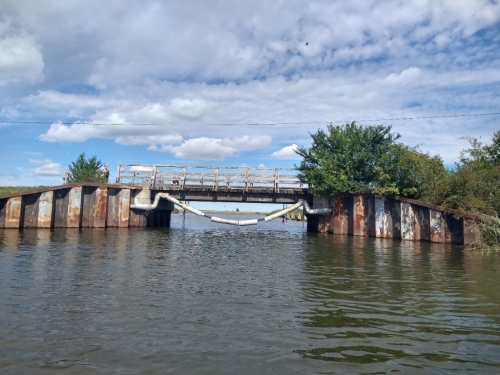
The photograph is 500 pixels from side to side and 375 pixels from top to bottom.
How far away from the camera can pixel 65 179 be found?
32.7 meters

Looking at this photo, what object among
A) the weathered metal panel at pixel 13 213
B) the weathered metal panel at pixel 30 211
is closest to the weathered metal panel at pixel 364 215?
the weathered metal panel at pixel 30 211

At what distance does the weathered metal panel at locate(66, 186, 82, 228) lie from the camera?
2948cm

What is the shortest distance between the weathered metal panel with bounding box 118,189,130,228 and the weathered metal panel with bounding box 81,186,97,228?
230 centimetres

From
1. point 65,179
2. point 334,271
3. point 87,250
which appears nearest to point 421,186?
point 334,271

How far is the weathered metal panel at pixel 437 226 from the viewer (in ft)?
78.2

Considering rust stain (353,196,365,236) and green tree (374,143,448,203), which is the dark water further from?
rust stain (353,196,365,236)

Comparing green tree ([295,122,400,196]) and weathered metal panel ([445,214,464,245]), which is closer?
weathered metal panel ([445,214,464,245])

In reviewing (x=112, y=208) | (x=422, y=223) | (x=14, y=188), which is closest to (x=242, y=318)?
(x=422, y=223)

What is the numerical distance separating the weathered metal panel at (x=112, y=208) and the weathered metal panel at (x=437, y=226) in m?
24.3

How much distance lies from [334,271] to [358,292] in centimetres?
323

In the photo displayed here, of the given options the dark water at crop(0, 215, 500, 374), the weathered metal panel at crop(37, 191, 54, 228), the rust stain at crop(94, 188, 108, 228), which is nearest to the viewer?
the dark water at crop(0, 215, 500, 374)

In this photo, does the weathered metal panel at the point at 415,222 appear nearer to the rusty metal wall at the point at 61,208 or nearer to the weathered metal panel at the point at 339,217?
the weathered metal panel at the point at 339,217

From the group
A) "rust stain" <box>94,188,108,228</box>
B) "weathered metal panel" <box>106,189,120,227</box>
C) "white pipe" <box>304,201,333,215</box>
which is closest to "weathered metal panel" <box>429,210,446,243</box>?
"white pipe" <box>304,201,333,215</box>

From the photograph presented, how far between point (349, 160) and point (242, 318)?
25.8m
